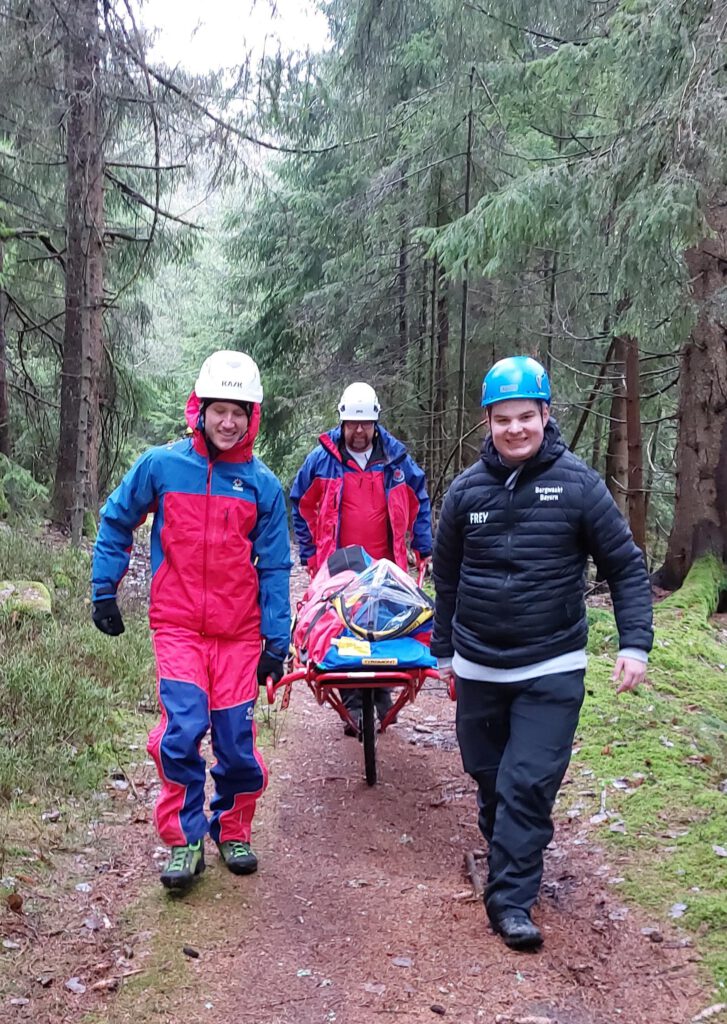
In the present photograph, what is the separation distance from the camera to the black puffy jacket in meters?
3.55

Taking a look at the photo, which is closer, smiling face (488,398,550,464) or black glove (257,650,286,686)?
smiling face (488,398,550,464)

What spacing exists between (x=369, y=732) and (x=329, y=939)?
1665 millimetres

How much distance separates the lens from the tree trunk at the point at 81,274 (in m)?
9.70

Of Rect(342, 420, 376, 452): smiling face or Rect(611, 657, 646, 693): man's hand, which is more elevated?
Rect(342, 420, 376, 452): smiling face

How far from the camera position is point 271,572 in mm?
4246

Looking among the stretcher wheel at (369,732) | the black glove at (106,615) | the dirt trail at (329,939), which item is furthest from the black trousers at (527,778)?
the black glove at (106,615)

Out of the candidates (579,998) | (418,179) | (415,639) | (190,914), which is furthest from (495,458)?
(418,179)

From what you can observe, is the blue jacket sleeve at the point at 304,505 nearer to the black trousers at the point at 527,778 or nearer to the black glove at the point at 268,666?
the black glove at the point at 268,666

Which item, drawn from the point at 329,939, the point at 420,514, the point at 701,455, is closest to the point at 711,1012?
the point at 329,939

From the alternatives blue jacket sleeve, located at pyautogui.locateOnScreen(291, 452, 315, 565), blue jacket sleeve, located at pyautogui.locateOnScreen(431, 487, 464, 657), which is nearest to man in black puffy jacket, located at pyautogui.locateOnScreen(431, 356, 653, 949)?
blue jacket sleeve, located at pyautogui.locateOnScreen(431, 487, 464, 657)

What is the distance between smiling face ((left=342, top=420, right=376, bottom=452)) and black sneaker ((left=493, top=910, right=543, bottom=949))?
3.51 m

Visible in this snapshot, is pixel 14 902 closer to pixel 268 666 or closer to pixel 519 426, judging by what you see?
pixel 268 666

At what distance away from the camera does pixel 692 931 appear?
3.62 meters

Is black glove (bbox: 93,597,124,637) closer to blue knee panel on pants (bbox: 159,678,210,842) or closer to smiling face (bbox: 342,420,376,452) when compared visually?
blue knee panel on pants (bbox: 159,678,210,842)
